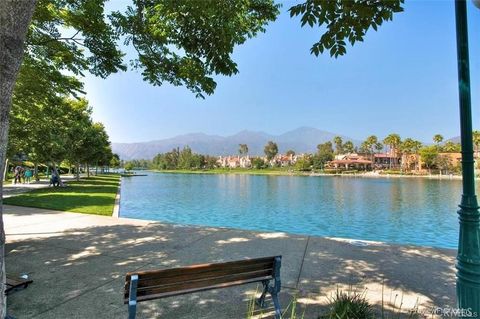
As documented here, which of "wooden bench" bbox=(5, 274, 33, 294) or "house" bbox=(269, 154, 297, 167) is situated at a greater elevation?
"house" bbox=(269, 154, 297, 167)

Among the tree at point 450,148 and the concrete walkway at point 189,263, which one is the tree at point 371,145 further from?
the concrete walkway at point 189,263

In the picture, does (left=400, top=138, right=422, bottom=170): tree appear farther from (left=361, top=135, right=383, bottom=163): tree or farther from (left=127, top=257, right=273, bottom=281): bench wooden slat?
(left=127, top=257, right=273, bottom=281): bench wooden slat

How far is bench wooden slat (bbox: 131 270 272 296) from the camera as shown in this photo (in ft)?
10.6

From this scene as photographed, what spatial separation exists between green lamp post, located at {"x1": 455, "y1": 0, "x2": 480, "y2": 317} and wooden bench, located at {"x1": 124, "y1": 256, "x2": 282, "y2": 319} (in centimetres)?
185

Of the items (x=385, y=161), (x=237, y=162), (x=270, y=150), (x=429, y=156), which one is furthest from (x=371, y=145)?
(x=237, y=162)

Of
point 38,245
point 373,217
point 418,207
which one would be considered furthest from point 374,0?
point 418,207

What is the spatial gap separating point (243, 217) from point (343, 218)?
5.57 meters

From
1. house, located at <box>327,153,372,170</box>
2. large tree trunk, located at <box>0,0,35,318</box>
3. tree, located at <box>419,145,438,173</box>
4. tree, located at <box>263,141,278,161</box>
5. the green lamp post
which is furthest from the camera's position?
tree, located at <box>263,141,278,161</box>

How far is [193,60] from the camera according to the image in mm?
5695

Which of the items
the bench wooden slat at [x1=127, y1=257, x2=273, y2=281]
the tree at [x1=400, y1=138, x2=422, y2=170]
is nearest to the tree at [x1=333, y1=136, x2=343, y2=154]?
the tree at [x1=400, y1=138, x2=422, y2=170]

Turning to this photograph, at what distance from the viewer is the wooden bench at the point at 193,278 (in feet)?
10.4

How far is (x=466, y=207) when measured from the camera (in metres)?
2.89

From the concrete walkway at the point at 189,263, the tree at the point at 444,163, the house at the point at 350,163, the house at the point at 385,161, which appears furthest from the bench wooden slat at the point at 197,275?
the house at the point at 385,161

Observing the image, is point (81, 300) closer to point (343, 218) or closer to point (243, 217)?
point (243, 217)
